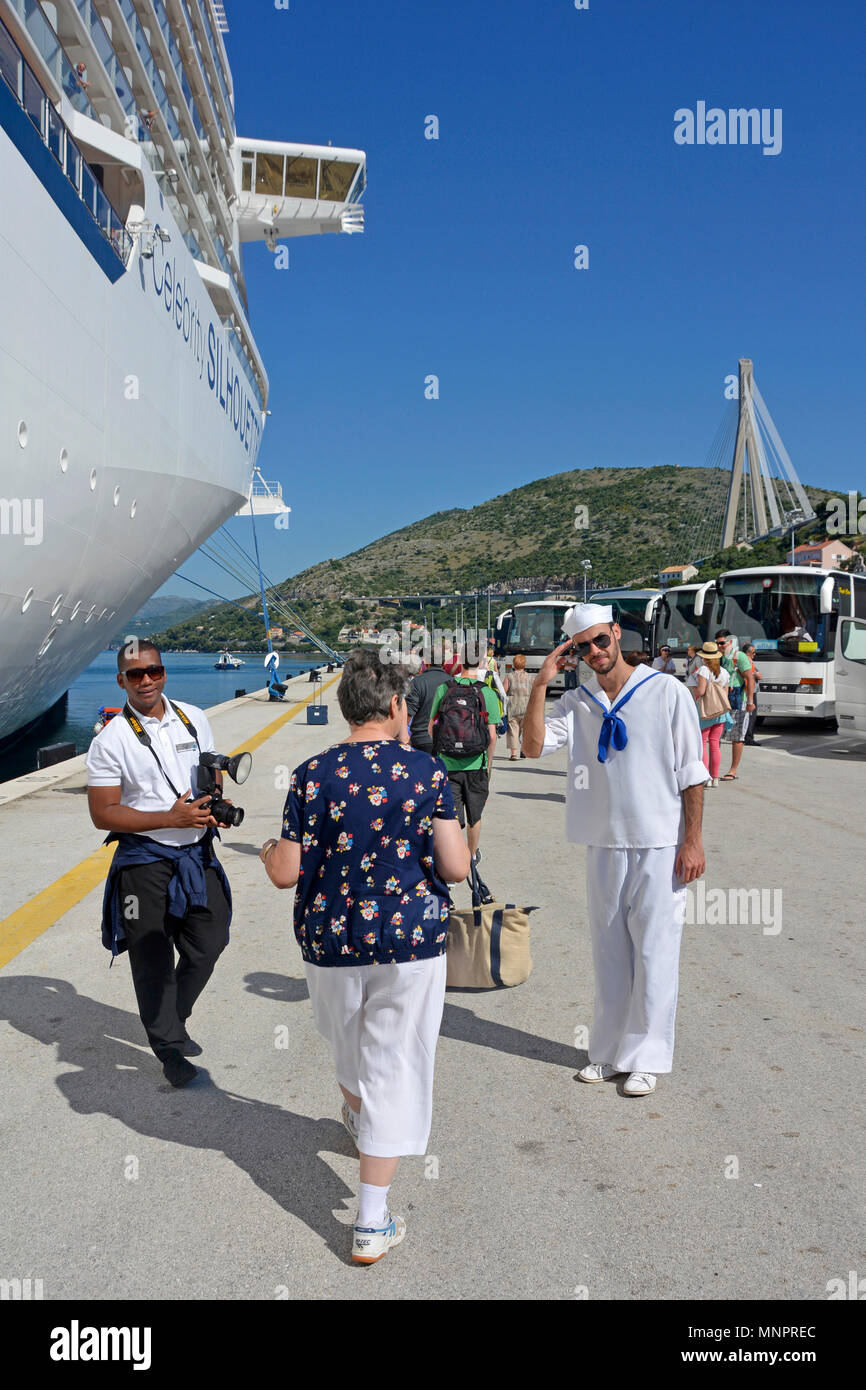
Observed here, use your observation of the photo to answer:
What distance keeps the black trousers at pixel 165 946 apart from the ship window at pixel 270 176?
78.5 ft

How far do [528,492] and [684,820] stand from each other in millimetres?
145292

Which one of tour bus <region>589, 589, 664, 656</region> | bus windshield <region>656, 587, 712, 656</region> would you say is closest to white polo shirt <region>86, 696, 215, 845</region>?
bus windshield <region>656, 587, 712, 656</region>

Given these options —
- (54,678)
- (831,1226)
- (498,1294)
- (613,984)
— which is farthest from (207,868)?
(54,678)

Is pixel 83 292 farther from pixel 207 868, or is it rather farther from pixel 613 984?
pixel 613 984

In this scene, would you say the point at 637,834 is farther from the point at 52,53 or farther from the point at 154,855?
the point at 52,53

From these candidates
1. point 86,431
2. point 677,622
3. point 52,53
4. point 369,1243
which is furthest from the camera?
point 677,622

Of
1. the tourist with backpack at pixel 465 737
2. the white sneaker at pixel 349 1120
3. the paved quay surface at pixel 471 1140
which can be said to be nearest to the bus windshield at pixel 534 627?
the tourist with backpack at pixel 465 737

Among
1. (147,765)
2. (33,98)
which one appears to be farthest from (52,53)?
(147,765)

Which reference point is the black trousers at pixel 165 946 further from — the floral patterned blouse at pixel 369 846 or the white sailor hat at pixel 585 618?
the white sailor hat at pixel 585 618

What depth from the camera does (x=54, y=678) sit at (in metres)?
14.9

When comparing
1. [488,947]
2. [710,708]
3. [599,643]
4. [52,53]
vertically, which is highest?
[52,53]

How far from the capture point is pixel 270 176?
23.8 meters

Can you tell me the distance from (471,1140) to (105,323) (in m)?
11.1

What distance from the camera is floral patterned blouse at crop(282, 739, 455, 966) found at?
8.32 ft
